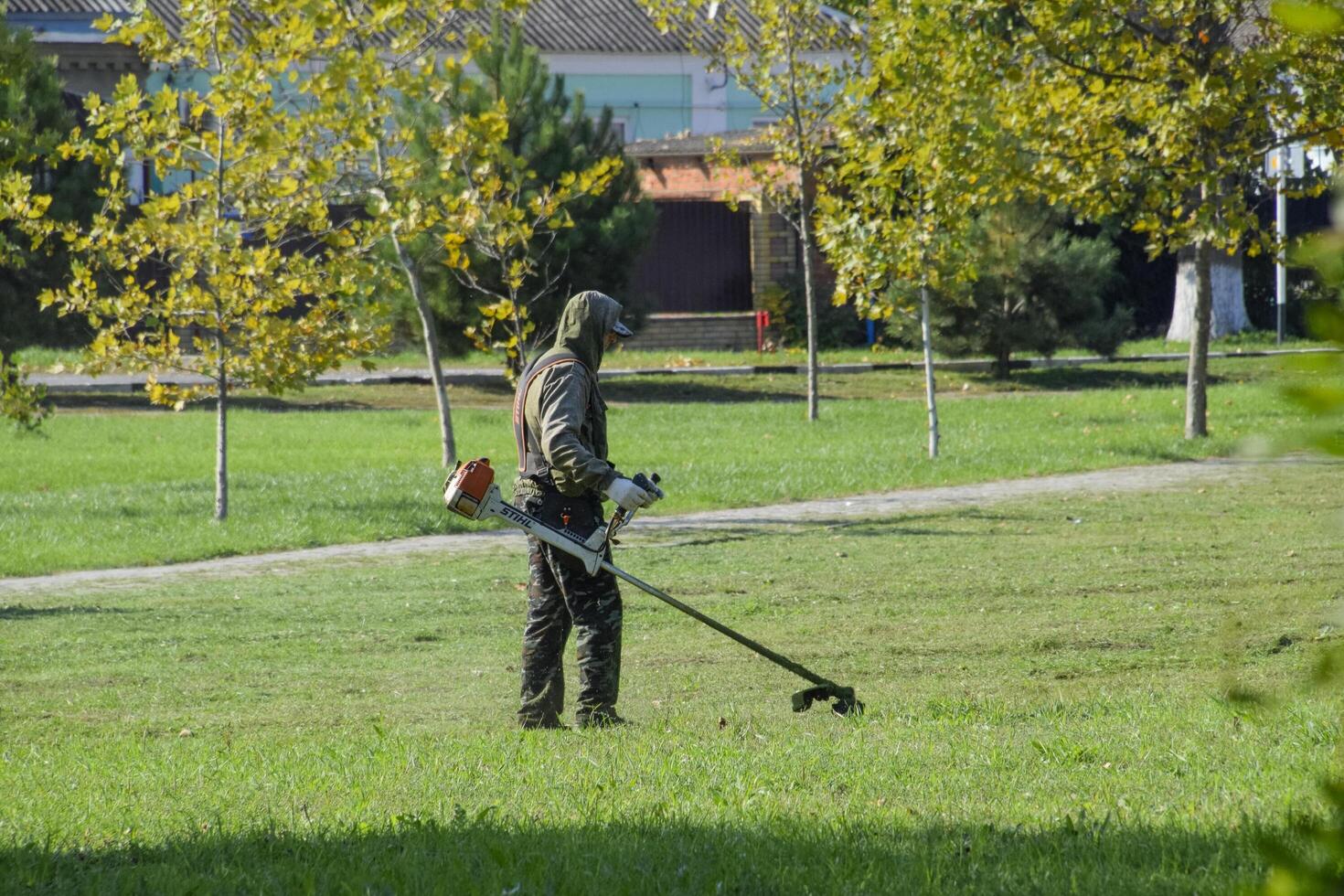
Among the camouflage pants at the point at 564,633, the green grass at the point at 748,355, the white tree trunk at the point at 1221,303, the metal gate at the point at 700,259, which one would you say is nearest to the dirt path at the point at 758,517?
the camouflage pants at the point at 564,633

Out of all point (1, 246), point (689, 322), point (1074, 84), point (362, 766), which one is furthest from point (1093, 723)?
point (689, 322)

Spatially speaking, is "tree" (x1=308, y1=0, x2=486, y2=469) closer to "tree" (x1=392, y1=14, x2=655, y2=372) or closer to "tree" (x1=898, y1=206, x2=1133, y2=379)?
"tree" (x1=392, y1=14, x2=655, y2=372)

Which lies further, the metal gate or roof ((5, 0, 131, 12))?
roof ((5, 0, 131, 12))

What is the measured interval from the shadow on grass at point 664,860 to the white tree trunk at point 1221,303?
96.6 ft

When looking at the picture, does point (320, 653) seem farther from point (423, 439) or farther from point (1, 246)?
point (423, 439)

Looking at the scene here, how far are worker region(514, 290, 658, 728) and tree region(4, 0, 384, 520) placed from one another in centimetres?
715

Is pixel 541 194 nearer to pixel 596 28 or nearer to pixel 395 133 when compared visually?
pixel 395 133

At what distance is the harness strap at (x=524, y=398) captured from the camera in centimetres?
682

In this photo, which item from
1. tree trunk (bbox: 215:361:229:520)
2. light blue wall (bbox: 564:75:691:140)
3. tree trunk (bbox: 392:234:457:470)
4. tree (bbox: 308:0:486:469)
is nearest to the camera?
tree (bbox: 308:0:486:469)

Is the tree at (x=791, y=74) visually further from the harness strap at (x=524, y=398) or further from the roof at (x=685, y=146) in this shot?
the harness strap at (x=524, y=398)

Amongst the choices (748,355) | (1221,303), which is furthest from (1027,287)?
(1221,303)

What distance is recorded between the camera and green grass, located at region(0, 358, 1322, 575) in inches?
558

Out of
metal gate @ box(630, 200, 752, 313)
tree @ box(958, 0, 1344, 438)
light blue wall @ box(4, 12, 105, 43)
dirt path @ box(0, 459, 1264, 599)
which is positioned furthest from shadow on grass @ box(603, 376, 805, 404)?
light blue wall @ box(4, 12, 105, 43)

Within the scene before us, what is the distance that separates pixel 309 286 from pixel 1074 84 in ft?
23.1
